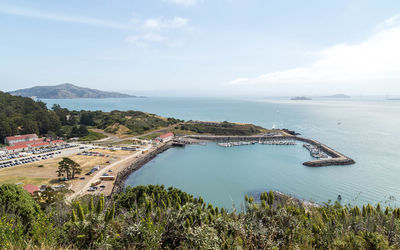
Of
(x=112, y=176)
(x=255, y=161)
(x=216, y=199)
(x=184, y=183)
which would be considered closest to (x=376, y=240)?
(x=216, y=199)

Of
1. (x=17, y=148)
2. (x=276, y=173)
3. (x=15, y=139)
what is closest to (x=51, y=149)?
(x=17, y=148)

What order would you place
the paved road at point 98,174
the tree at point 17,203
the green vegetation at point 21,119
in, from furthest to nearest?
the green vegetation at point 21,119, the paved road at point 98,174, the tree at point 17,203

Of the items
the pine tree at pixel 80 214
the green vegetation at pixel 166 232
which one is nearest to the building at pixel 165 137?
the green vegetation at pixel 166 232

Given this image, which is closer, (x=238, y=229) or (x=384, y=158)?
(x=238, y=229)

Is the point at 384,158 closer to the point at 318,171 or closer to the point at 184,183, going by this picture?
the point at 318,171

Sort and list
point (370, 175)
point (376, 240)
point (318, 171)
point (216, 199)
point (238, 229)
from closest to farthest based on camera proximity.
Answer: point (376, 240), point (238, 229), point (216, 199), point (370, 175), point (318, 171)

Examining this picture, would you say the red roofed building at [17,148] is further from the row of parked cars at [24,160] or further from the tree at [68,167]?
the tree at [68,167]

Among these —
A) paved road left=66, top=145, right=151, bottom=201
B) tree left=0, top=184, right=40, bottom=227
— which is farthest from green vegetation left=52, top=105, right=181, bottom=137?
tree left=0, top=184, right=40, bottom=227
